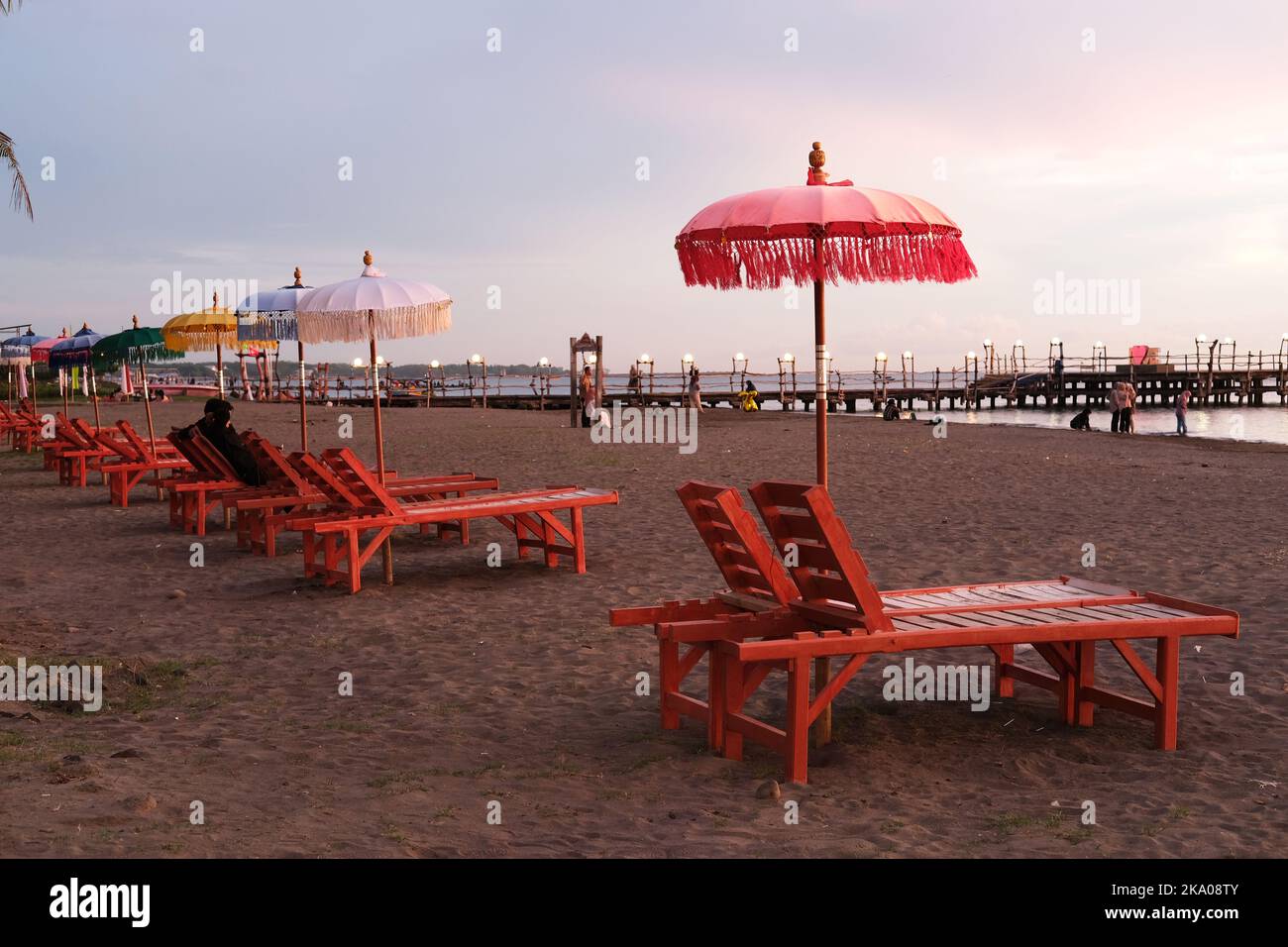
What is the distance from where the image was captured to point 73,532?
10.6 m

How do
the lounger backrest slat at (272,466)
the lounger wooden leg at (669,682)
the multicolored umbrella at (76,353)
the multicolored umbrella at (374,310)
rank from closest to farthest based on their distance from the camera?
the lounger wooden leg at (669,682) → the multicolored umbrella at (374,310) → the lounger backrest slat at (272,466) → the multicolored umbrella at (76,353)

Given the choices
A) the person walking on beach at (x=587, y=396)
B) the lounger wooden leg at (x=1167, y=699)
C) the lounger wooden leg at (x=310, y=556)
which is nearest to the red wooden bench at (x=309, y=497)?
the lounger wooden leg at (x=310, y=556)

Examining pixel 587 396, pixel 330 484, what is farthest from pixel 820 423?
pixel 587 396

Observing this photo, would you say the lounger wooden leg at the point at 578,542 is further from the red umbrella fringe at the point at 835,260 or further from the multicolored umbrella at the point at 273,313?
the red umbrella fringe at the point at 835,260

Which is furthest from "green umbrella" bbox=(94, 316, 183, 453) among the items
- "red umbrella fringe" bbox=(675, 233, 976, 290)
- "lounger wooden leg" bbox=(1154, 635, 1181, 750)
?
"lounger wooden leg" bbox=(1154, 635, 1181, 750)

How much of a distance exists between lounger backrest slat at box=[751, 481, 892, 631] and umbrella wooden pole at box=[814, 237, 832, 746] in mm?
268

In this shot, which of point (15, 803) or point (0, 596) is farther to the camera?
point (0, 596)

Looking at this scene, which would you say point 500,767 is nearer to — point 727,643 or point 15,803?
point 727,643

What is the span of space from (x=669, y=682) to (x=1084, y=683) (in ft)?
5.34

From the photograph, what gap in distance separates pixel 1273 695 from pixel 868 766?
6.33ft

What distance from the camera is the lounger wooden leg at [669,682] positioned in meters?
4.71

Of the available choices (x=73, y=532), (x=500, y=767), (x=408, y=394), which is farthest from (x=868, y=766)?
(x=408, y=394)

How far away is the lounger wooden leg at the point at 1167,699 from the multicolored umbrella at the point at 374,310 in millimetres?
5765

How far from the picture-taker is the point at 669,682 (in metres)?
4.74
